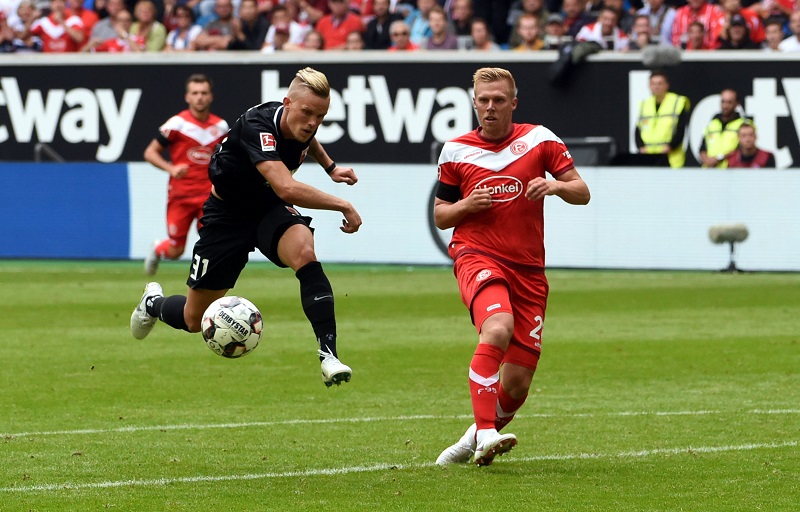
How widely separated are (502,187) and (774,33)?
13.8m

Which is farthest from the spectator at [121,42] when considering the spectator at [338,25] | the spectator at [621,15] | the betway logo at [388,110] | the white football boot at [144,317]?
the white football boot at [144,317]

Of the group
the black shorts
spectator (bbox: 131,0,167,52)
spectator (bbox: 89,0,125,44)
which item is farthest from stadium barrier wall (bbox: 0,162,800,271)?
the black shorts

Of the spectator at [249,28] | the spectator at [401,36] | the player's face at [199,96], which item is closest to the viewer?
the player's face at [199,96]

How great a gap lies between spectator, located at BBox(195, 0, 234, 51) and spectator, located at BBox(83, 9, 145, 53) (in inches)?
41.8

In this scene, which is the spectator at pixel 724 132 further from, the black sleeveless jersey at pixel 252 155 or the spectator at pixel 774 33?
the black sleeveless jersey at pixel 252 155

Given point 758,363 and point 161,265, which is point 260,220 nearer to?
point 758,363

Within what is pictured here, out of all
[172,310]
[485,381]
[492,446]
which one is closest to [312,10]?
[172,310]

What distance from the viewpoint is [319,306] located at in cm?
815

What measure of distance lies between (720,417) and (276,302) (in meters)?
7.75

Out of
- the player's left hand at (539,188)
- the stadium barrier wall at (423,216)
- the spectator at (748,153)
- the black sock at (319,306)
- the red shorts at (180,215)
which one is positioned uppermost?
the player's left hand at (539,188)

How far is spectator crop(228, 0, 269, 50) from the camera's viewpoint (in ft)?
78.5

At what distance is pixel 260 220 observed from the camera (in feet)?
28.8

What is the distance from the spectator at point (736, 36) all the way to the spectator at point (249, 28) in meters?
7.49

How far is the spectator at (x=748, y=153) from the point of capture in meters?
19.6
